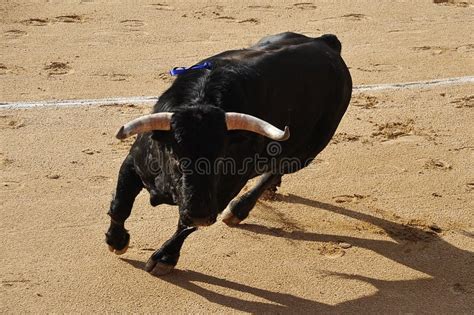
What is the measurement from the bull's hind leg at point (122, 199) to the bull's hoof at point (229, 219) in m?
0.87

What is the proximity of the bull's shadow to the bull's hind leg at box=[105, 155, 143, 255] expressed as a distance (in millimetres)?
236

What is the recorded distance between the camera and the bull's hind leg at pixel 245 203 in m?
6.32

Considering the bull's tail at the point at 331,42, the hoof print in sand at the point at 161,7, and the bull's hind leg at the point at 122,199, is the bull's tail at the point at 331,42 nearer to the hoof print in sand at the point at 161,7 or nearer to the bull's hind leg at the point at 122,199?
the bull's hind leg at the point at 122,199

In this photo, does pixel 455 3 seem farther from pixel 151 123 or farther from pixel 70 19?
pixel 151 123

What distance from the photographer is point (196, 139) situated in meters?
4.87

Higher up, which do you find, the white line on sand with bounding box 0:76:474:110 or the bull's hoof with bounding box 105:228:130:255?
the bull's hoof with bounding box 105:228:130:255

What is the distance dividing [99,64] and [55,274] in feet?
14.0

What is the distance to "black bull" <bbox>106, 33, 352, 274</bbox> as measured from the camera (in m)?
4.91

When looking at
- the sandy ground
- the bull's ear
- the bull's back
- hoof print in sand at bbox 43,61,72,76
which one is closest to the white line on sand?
the sandy ground

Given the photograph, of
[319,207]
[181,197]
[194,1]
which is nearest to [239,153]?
[181,197]

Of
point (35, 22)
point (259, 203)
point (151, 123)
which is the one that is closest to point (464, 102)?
point (259, 203)

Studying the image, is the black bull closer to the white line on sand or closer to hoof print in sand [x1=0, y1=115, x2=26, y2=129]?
the white line on sand

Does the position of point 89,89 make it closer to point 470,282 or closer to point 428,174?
point 428,174

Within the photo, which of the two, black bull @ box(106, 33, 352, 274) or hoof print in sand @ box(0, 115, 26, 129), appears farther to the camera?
hoof print in sand @ box(0, 115, 26, 129)
